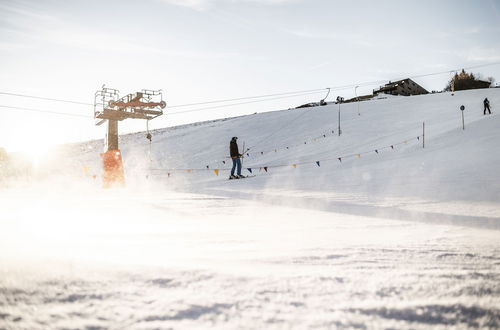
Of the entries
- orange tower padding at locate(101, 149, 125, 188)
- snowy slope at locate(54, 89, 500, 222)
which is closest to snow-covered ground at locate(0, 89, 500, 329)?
snowy slope at locate(54, 89, 500, 222)

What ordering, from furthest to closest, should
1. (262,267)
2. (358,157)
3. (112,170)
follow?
(358,157) < (112,170) < (262,267)

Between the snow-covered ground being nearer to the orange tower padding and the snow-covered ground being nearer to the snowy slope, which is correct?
the snowy slope

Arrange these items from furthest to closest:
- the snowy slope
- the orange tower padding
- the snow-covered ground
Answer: the orange tower padding
the snowy slope
the snow-covered ground

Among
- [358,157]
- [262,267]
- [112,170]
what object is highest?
[358,157]

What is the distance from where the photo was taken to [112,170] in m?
13.5

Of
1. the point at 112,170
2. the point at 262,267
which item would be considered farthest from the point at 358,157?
the point at 262,267

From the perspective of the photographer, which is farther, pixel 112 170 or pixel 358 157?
pixel 358 157

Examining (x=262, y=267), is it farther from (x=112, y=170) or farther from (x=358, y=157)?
(x=358, y=157)

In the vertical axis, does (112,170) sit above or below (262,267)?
above

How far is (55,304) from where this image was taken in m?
1.21

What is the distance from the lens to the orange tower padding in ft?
43.8

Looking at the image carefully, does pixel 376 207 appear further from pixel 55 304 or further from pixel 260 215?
pixel 55 304

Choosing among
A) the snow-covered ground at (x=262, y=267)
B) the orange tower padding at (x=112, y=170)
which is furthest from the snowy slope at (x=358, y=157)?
the orange tower padding at (x=112, y=170)

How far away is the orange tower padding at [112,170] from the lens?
13.3 metres
